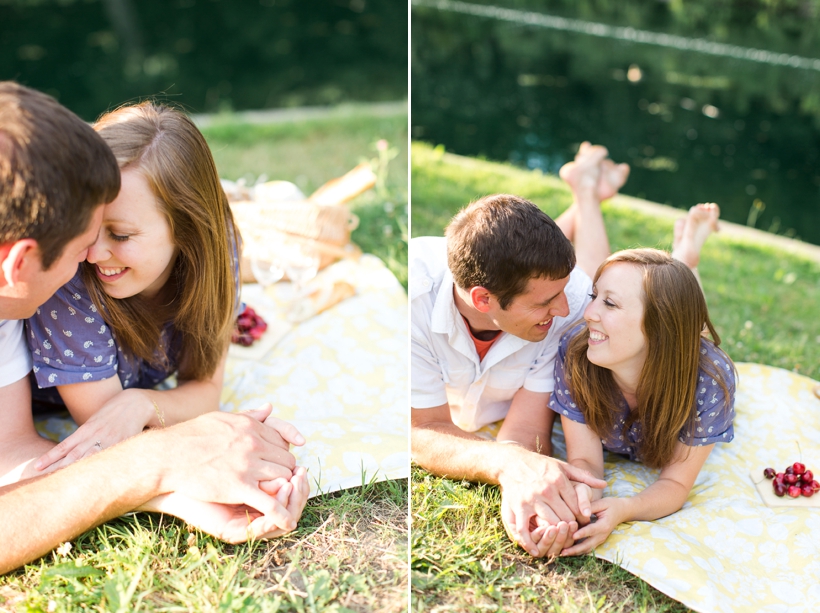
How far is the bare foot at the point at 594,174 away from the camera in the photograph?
3988mm

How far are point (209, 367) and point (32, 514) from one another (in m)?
0.85

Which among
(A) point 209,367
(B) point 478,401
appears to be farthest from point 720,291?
(A) point 209,367

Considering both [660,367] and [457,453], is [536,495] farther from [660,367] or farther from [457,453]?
[660,367]

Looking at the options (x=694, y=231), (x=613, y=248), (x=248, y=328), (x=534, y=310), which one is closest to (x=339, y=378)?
(x=248, y=328)

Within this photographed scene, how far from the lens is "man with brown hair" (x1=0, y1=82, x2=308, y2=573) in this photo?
1922 millimetres

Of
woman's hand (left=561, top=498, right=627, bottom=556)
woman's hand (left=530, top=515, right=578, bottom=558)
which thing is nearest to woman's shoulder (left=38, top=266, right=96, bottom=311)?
woman's hand (left=530, top=515, right=578, bottom=558)

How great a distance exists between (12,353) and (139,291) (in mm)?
424

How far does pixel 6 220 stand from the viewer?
1921 mm

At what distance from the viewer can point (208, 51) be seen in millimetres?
11719

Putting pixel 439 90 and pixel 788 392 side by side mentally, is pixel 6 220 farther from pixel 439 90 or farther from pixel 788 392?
pixel 439 90

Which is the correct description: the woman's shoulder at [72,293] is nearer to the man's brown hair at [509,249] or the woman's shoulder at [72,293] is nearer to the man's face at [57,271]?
the man's face at [57,271]

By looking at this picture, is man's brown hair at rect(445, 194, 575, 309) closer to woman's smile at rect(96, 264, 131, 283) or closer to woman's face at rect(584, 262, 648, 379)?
woman's face at rect(584, 262, 648, 379)

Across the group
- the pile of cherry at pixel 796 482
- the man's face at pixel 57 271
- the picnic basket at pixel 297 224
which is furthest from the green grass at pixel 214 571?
the picnic basket at pixel 297 224

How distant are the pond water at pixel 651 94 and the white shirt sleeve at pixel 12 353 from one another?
5144 millimetres
